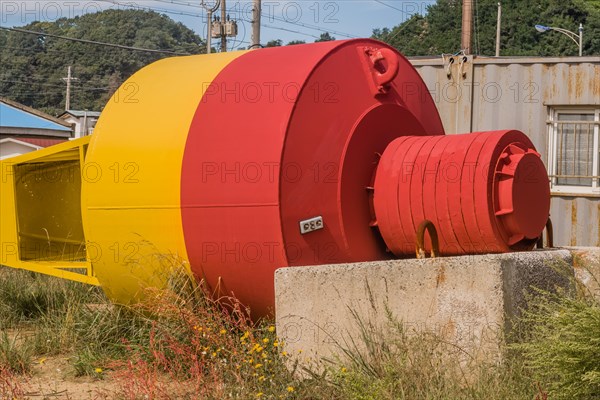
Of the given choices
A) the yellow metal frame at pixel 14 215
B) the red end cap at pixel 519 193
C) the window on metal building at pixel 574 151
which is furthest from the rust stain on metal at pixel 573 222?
the yellow metal frame at pixel 14 215

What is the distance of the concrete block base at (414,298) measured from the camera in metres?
5.17

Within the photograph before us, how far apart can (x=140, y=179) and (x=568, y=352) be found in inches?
123

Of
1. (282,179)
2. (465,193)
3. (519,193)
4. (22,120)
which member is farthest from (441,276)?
(22,120)

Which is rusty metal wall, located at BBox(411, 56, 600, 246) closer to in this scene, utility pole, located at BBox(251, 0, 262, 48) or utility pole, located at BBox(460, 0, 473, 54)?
utility pole, located at BBox(460, 0, 473, 54)

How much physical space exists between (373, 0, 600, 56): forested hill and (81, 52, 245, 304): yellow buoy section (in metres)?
48.8

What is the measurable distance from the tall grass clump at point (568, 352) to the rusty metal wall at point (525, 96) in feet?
26.2

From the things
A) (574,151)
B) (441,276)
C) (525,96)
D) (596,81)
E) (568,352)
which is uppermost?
(596,81)

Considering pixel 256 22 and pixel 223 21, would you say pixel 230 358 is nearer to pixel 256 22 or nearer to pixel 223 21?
pixel 256 22

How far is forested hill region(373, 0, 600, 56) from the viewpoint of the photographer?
5559 cm

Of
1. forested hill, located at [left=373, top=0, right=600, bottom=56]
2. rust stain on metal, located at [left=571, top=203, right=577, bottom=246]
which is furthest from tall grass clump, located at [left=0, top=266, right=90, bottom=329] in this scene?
forested hill, located at [left=373, top=0, right=600, bottom=56]

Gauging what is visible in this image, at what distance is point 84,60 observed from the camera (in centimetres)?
7056

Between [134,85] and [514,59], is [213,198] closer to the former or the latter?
[134,85]

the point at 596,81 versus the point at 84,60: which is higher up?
the point at 84,60

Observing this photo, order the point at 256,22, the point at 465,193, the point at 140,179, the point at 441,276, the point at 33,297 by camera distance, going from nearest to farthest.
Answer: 1. the point at 441,276
2. the point at 465,193
3. the point at 140,179
4. the point at 33,297
5. the point at 256,22
